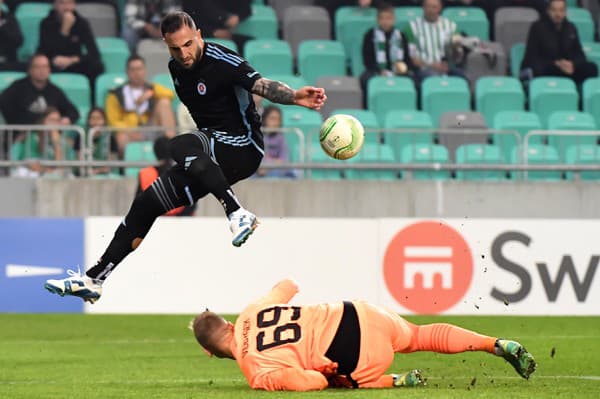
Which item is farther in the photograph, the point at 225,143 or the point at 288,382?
the point at 225,143

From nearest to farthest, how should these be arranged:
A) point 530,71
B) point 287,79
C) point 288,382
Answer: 1. point 288,382
2. point 287,79
3. point 530,71

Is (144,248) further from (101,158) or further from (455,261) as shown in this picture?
(455,261)

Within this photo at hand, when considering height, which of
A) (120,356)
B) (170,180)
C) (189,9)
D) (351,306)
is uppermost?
(189,9)

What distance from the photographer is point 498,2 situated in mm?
22438

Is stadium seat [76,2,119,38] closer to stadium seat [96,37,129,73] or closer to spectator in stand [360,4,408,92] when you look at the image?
stadium seat [96,37,129,73]

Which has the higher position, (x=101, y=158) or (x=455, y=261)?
(x=101, y=158)

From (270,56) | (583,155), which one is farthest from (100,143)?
(583,155)

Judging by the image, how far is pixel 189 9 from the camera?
2056cm

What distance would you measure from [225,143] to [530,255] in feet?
24.5

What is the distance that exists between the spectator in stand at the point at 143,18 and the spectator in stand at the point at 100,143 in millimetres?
2585

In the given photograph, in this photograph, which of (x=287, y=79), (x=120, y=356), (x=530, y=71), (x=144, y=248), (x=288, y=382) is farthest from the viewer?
(x=530, y=71)

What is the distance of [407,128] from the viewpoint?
745 inches

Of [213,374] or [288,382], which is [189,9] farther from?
[288,382]

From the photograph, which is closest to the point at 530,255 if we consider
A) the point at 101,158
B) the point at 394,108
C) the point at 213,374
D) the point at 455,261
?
the point at 455,261
